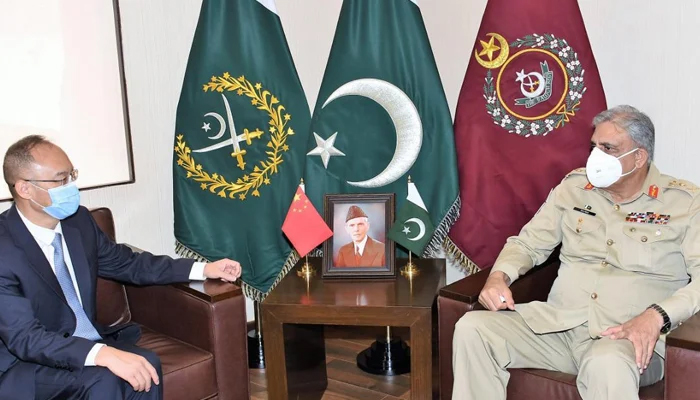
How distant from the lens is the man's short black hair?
2.04m

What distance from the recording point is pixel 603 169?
2.20 m

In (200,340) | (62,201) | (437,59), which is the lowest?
(200,340)

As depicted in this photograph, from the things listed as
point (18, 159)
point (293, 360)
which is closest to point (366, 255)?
point (293, 360)

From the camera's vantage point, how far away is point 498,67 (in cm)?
275

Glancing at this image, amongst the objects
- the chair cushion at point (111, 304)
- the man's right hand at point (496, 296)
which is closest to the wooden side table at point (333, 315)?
the man's right hand at point (496, 296)

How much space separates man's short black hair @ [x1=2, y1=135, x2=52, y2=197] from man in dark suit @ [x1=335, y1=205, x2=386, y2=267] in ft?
3.78

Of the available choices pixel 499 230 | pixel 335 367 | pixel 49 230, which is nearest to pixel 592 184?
pixel 499 230

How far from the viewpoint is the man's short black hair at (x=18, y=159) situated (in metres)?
2.04

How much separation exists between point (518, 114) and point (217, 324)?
1416 millimetres

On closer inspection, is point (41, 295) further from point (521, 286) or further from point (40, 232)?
point (521, 286)

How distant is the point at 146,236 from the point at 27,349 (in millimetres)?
1336

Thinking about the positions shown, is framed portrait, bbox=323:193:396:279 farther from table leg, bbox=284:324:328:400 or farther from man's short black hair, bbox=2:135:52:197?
man's short black hair, bbox=2:135:52:197

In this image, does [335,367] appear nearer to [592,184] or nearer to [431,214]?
[431,214]

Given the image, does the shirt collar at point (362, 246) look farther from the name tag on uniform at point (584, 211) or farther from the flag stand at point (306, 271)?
the name tag on uniform at point (584, 211)
